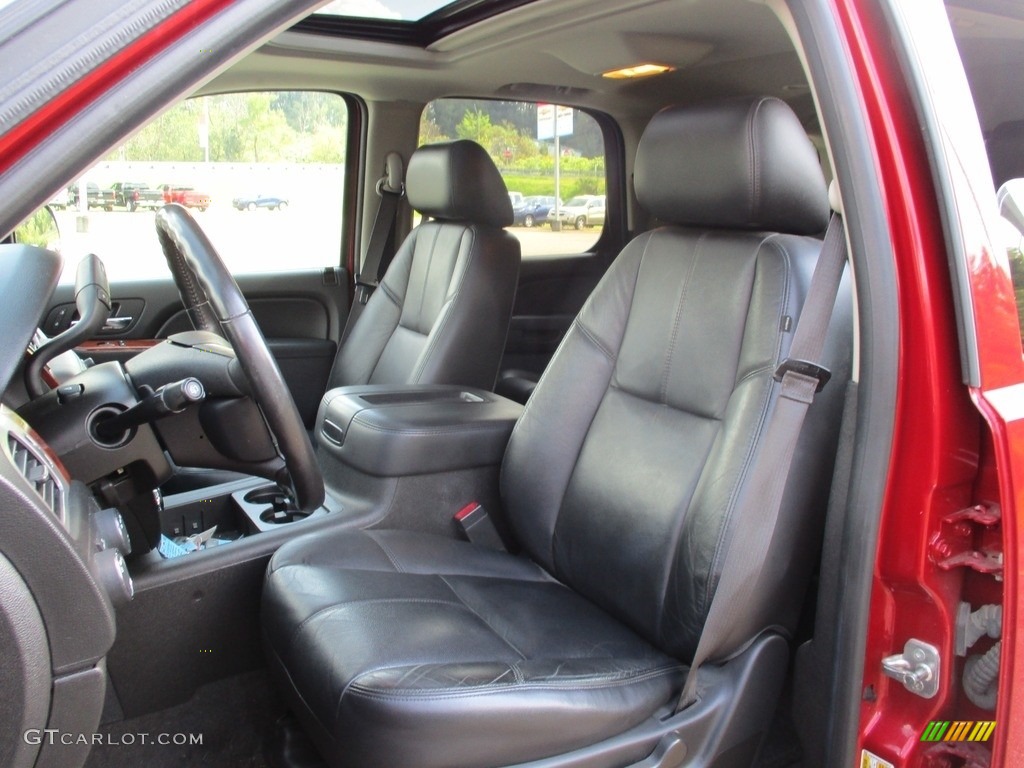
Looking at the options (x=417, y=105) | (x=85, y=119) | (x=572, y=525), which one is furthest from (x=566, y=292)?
(x=85, y=119)

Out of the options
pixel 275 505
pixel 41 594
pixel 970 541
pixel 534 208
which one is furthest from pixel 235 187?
pixel 970 541

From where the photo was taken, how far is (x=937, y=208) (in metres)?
1.09

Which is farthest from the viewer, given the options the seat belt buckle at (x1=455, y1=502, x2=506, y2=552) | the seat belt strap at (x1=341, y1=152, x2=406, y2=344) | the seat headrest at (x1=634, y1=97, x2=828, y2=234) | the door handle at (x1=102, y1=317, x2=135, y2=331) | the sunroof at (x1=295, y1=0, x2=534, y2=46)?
the seat belt strap at (x1=341, y1=152, x2=406, y2=344)

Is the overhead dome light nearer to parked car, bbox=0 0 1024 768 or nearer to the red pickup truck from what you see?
parked car, bbox=0 0 1024 768

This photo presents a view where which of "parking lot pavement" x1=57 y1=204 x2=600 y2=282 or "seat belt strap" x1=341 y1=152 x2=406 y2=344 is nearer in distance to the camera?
"parking lot pavement" x1=57 y1=204 x2=600 y2=282

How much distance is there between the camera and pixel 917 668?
44.8 inches

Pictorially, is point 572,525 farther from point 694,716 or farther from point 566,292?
point 566,292

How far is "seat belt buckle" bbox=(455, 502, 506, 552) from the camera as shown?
210 centimetres

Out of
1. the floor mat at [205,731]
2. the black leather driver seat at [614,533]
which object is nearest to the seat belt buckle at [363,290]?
the black leather driver seat at [614,533]

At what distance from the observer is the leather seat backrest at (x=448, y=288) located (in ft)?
8.74

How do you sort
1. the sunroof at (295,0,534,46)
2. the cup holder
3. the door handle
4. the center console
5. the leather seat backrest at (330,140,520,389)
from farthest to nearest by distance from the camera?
the door handle < the leather seat backrest at (330,140,520,389) < the sunroof at (295,0,534,46) < the cup holder < the center console

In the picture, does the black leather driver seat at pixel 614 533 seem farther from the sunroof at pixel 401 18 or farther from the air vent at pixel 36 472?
the sunroof at pixel 401 18

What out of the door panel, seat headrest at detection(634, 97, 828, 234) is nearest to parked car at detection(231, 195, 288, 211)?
the door panel

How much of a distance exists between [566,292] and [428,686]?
269 centimetres
